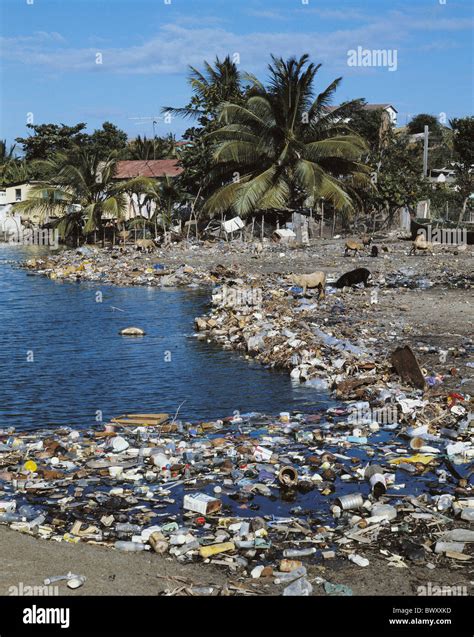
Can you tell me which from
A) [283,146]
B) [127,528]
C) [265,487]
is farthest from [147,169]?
[127,528]

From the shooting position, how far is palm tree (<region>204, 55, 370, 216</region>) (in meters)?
29.7

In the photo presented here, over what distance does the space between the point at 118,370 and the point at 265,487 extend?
19.3ft

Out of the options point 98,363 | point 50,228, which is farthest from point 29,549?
point 50,228

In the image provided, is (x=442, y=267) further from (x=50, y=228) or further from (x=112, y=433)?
(x=50, y=228)

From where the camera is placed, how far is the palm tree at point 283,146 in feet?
97.6
